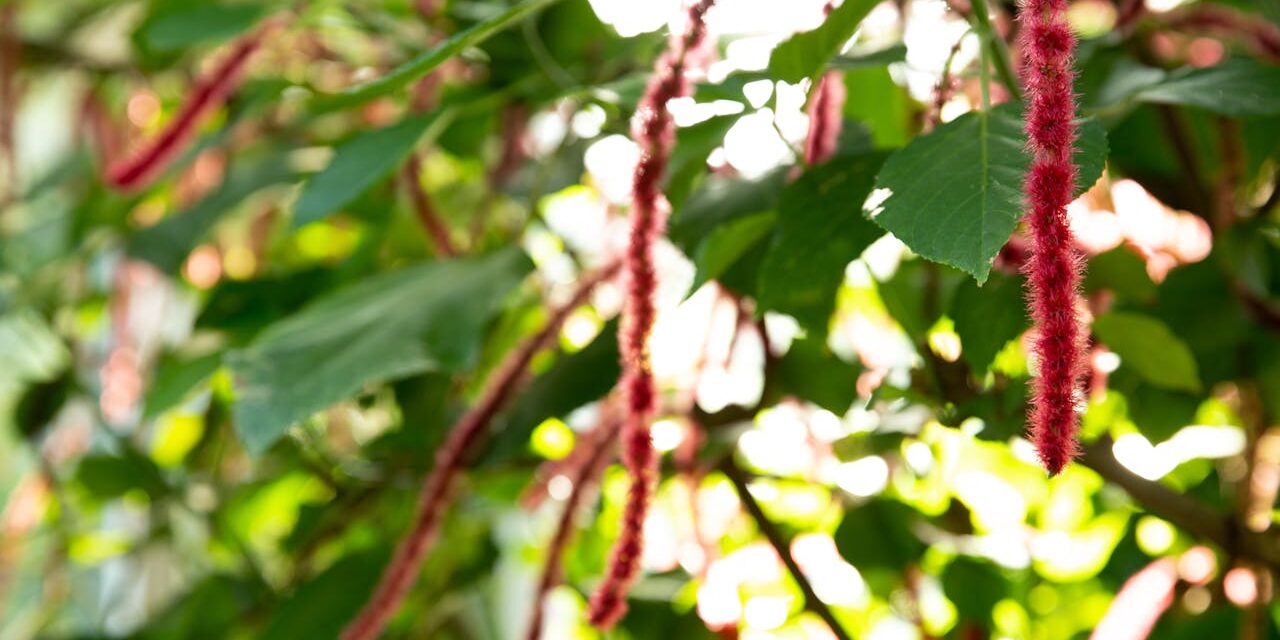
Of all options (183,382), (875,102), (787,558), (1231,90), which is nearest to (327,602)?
(183,382)

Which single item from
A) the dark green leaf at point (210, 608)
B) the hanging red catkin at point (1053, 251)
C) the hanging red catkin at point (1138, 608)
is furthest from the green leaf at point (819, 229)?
the dark green leaf at point (210, 608)

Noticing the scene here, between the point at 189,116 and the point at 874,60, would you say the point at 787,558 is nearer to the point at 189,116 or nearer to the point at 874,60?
the point at 874,60

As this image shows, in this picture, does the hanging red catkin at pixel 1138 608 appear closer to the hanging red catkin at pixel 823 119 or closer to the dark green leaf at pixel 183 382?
the hanging red catkin at pixel 823 119

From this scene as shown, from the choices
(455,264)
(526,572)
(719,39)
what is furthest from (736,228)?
(526,572)

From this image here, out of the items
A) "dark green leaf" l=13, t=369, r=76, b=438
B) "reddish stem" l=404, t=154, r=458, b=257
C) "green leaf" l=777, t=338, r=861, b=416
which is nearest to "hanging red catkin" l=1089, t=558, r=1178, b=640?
"green leaf" l=777, t=338, r=861, b=416

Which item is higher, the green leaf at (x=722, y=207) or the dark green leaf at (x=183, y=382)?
the green leaf at (x=722, y=207)
